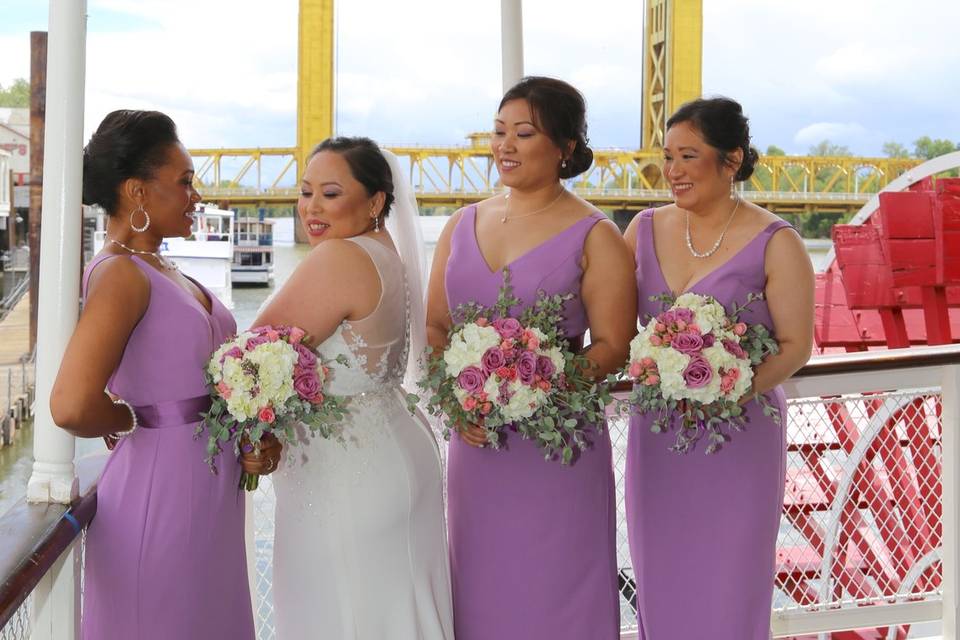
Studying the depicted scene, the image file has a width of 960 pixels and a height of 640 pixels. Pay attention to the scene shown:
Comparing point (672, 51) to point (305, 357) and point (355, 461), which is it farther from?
point (305, 357)

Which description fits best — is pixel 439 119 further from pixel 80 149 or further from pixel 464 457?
pixel 80 149

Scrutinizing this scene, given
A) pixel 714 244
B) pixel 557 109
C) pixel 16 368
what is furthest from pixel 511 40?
pixel 16 368

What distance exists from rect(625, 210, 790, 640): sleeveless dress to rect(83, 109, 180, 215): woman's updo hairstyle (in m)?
1.09

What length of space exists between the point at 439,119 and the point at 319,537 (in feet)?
6.05

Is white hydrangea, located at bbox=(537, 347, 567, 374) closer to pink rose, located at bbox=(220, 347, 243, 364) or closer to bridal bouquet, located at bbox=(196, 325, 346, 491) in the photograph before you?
bridal bouquet, located at bbox=(196, 325, 346, 491)

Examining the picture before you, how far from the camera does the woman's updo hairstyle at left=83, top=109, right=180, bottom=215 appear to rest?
1.79 meters

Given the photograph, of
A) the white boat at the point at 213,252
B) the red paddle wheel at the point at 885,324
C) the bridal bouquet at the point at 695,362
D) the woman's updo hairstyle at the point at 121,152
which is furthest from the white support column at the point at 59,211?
the white boat at the point at 213,252

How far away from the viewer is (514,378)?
1.92m

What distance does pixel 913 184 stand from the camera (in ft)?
26.6

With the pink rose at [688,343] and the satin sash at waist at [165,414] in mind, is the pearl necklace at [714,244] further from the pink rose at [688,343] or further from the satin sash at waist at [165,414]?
the satin sash at waist at [165,414]

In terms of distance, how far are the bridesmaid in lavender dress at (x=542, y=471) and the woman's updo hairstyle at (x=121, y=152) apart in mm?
719

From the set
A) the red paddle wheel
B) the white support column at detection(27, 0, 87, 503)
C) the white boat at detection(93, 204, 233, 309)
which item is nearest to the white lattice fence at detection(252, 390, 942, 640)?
the red paddle wheel

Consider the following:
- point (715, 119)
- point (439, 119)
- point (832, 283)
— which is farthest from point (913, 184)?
point (715, 119)

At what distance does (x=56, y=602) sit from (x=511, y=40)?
173 centimetres
